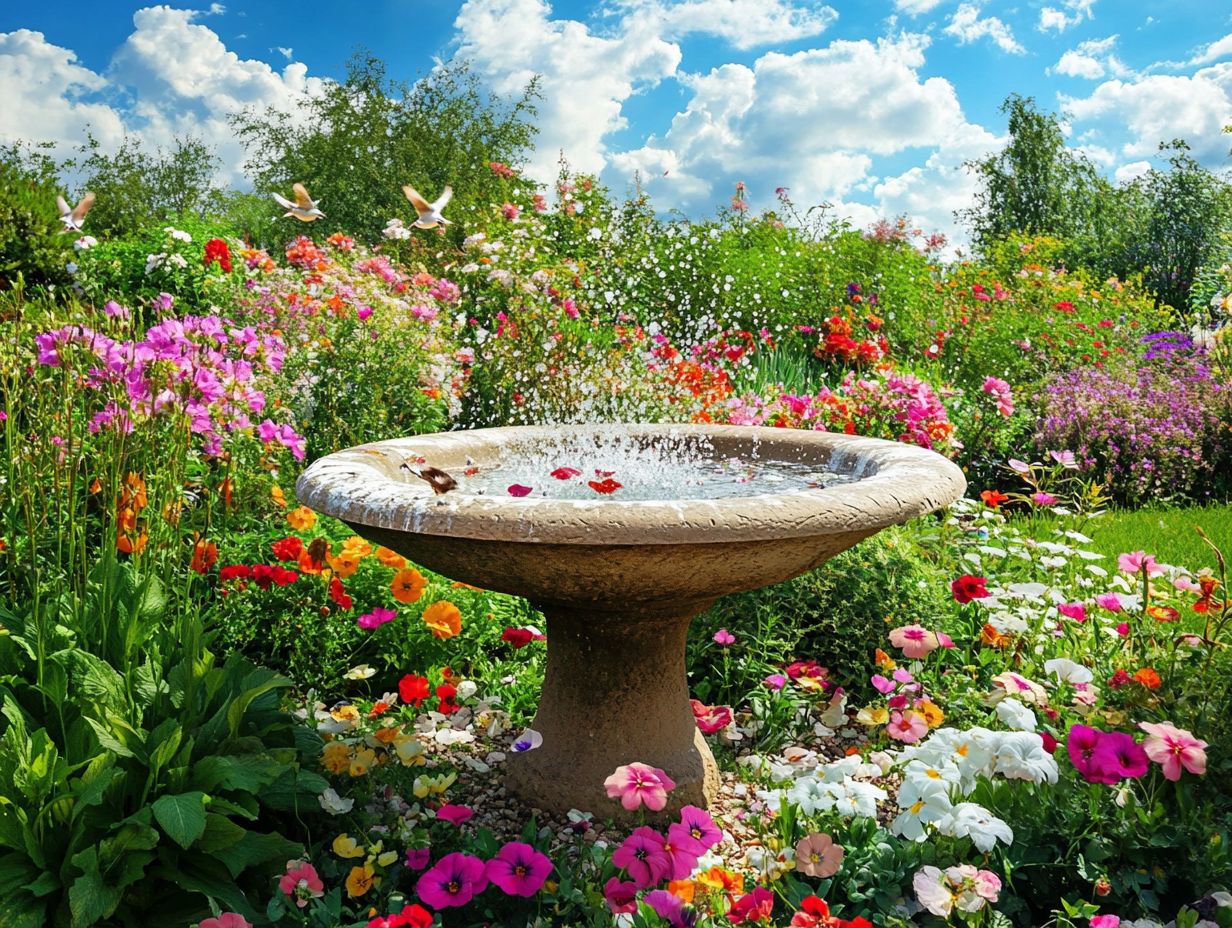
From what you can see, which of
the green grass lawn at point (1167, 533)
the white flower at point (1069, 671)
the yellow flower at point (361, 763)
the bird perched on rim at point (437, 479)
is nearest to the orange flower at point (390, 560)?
the bird perched on rim at point (437, 479)

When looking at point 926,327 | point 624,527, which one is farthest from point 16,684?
point 926,327

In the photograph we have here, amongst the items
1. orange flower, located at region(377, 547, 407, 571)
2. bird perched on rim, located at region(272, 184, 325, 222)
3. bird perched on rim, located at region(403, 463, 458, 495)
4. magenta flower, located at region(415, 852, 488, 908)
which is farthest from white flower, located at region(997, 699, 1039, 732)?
bird perched on rim, located at region(272, 184, 325, 222)

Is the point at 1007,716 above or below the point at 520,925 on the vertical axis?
above

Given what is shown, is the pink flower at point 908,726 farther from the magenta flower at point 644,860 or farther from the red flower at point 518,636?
the red flower at point 518,636

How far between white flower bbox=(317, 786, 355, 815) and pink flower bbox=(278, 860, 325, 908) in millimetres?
271

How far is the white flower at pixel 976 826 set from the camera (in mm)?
2090

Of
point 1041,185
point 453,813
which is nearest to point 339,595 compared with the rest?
point 453,813

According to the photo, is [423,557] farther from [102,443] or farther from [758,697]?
[758,697]

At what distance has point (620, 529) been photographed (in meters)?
1.99

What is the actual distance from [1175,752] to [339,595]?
2.44 m

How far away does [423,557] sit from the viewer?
2.30 meters

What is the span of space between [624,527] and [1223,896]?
4.98 ft

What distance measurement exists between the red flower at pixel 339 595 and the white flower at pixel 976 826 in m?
1.98

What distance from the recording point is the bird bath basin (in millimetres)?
2043
